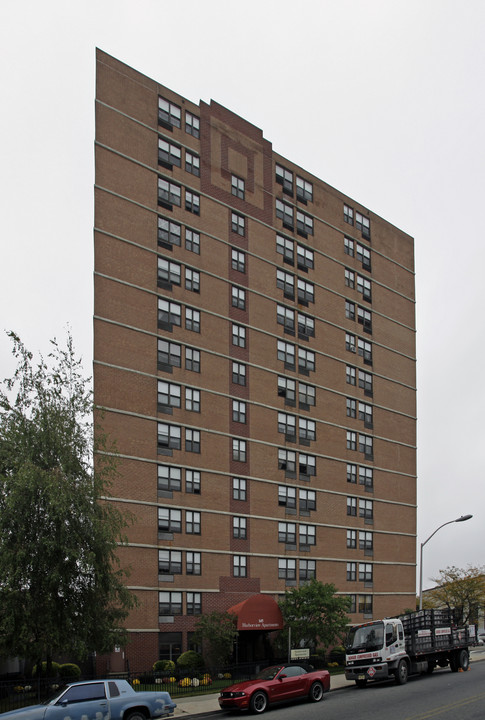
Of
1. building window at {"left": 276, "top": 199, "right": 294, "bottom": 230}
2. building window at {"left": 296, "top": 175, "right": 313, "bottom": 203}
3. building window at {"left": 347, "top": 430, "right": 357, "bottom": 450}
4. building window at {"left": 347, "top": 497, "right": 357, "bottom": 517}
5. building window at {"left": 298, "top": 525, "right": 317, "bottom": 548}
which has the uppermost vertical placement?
building window at {"left": 296, "top": 175, "right": 313, "bottom": 203}

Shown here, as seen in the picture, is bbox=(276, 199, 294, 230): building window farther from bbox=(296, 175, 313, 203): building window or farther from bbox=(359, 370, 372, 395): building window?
bbox=(359, 370, 372, 395): building window

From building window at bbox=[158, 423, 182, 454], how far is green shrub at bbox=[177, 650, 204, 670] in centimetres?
1075

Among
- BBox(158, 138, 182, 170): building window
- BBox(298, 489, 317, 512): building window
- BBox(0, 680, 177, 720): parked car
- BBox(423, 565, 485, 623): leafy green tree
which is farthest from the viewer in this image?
BBox(423, 565, 485, 623): leafy green tree

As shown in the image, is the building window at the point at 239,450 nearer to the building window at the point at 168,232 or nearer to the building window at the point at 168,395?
the building window at the point at 168,395

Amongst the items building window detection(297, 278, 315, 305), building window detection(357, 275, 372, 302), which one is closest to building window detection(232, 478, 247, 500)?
building window detection(297, 278, 315, 305)

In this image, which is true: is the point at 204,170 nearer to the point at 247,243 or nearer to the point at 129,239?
the point at 247,243

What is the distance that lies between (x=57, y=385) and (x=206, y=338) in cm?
1696

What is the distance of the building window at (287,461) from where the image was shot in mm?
49078

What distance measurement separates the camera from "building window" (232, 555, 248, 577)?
44625 mm

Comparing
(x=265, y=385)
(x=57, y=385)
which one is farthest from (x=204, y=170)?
(x=57, y=385)

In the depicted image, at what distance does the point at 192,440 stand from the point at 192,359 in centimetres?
479

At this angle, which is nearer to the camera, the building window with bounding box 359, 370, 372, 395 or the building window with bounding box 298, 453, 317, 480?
the building window with bounding box 298, 453, 317, 480

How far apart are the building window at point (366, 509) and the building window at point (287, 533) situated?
8121 mm

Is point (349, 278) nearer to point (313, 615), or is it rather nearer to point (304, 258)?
point (304, 258)
